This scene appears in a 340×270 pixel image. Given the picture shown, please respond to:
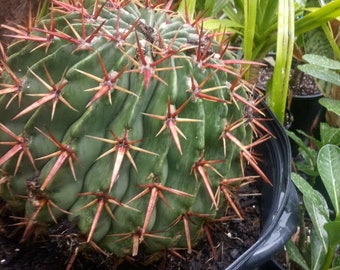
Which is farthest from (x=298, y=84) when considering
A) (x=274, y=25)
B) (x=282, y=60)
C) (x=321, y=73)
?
(x=282, y=60)

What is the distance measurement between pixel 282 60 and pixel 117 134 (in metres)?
0.45

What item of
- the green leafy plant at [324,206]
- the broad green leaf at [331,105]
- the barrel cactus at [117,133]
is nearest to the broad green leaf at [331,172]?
the green leafy plant at [324,206]

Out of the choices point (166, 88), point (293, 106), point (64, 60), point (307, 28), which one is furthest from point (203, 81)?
point (293, 106)

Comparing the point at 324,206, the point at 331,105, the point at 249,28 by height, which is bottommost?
the point at 324,206

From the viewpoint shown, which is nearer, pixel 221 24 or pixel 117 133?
pixel 117 133

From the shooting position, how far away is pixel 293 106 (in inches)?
58.1

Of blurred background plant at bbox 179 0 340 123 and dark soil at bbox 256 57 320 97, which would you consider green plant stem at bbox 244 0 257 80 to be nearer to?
A: blurred background plant at bbox 179 0 340 123

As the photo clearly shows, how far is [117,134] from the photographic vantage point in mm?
535

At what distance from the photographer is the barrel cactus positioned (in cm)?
54

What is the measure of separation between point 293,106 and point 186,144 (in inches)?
39.0

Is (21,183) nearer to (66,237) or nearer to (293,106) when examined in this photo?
(66,237)

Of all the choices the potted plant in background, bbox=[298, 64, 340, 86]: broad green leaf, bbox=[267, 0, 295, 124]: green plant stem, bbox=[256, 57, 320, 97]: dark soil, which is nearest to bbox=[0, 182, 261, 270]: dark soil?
the potted plant in background

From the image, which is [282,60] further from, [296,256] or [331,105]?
[296,256]

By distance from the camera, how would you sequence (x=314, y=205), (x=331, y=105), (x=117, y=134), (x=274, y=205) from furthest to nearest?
(x=331, y=105) → (x=314, y=205) → (x=274, y=205) → (x=117, y=134)
